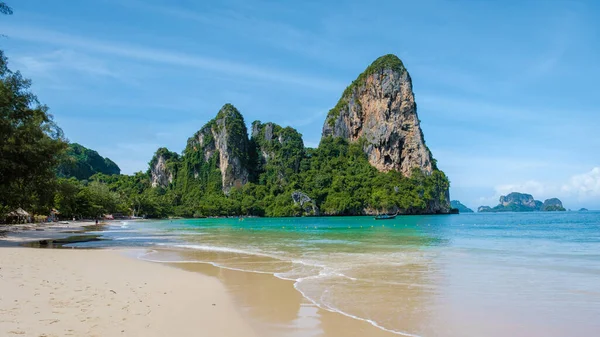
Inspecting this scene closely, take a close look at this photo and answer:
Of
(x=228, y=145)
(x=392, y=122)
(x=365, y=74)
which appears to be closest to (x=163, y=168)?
(x=228, y=145)

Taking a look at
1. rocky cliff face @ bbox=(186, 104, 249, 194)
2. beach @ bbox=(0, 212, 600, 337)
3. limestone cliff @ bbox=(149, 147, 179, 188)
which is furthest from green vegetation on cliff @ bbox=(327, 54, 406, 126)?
beach @ bbox=(0, 212, 600, 337)

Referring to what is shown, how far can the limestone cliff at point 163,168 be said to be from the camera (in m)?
132

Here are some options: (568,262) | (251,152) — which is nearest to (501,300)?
(568,262)

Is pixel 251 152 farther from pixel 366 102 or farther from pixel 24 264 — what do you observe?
pixel 24 264

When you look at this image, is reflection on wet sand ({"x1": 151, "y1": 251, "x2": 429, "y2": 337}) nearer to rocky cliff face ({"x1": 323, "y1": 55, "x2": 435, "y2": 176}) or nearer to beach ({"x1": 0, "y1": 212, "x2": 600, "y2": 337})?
beach ({"x1": 0, "y1": 212, "x2": 600, "y2": 337})

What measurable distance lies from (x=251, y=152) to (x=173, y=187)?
27.1 meters

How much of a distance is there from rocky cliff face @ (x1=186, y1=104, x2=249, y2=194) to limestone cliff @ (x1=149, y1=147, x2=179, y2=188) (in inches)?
364

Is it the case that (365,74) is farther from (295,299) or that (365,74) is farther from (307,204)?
(295,299)

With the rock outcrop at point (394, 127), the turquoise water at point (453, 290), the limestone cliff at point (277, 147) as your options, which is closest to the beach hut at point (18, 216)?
the turquoise water at point (453, 290)

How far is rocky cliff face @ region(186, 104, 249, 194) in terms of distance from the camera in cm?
11981

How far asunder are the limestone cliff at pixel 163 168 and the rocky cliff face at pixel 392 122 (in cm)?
6166

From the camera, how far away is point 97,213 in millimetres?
63781

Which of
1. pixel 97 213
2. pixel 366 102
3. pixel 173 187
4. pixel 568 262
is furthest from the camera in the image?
pixel 173 187

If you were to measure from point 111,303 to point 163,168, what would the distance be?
13390cm
